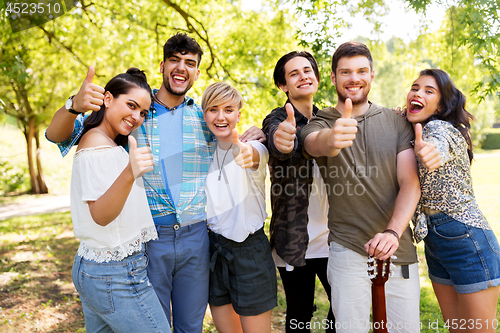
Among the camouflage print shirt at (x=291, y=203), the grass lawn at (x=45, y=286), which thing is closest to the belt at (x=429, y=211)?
the camouflage print shirt at (x=291, y=203)

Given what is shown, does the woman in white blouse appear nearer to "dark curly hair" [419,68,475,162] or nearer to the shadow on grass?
"dark curly hair" [419,68,475,162]

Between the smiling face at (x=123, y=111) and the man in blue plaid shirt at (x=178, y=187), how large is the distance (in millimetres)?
261

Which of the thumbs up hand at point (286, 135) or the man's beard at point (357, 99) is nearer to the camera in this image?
the thumbs up hand at point (286, 135)

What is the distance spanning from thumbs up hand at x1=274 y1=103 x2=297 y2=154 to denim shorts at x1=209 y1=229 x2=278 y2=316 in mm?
689

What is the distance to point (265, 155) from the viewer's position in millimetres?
2400

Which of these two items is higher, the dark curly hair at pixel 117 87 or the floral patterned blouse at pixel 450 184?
the dark curly hair at pixel 117 87

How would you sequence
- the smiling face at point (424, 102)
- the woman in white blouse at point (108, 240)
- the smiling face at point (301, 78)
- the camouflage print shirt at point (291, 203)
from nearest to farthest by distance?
the woman in white blouse at point (108, 240), the smiling face at point (424, 102), the camouflage print shirt at point (291, 203), the smiling face at point (301, 78)

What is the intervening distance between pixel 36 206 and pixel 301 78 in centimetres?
1267

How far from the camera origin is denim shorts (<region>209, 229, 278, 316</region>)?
2.38m

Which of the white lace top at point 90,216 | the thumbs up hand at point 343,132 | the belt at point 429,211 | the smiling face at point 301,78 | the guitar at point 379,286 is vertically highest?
the smiling face at point 301,78

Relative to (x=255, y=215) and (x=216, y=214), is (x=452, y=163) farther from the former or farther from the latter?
(x=216, y=214)

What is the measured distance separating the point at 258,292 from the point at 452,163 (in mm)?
1530

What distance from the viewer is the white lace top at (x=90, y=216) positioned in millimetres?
1829

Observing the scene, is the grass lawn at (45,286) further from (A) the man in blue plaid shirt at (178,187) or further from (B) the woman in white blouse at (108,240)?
(B) the woman in white blouse at (108,240)
